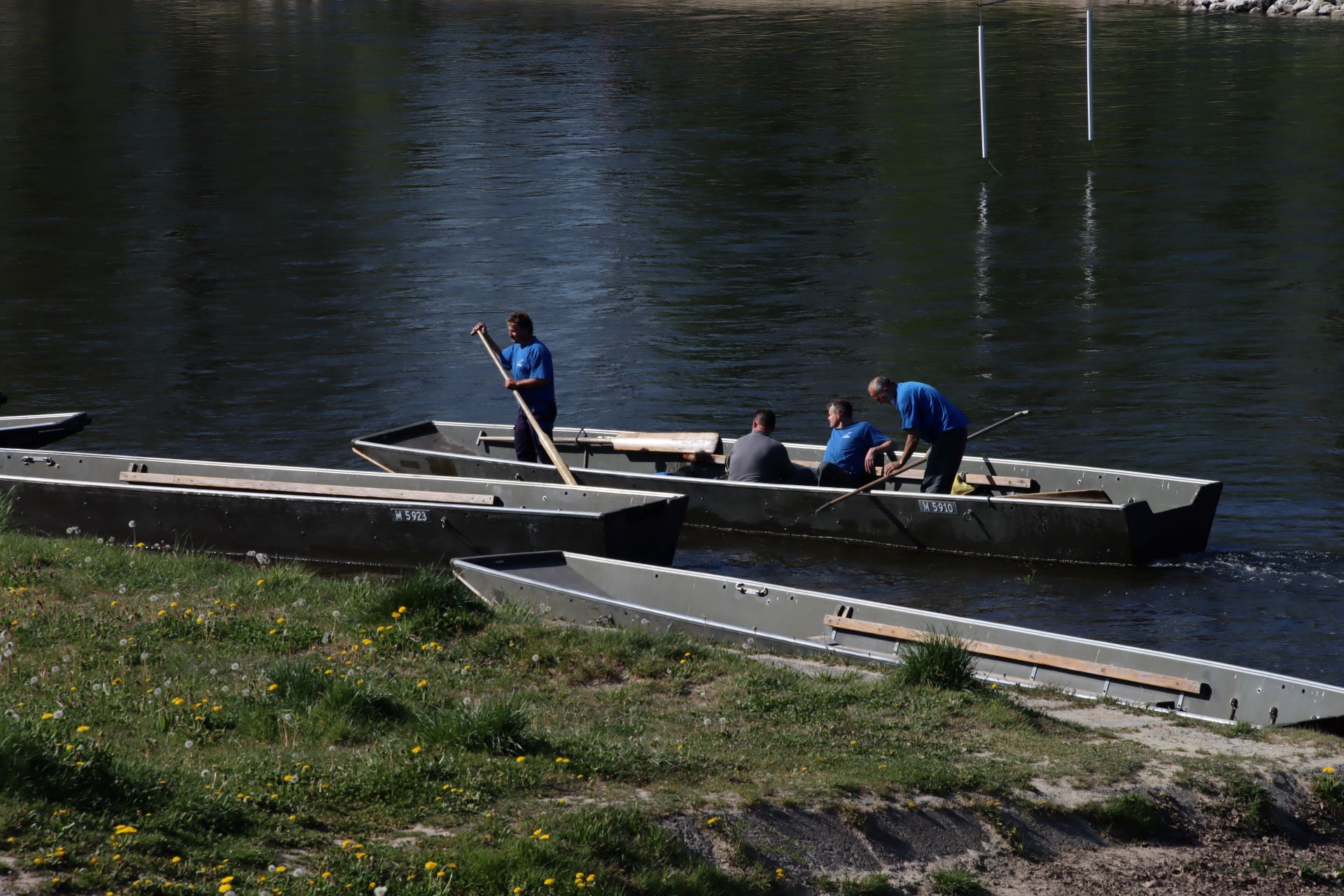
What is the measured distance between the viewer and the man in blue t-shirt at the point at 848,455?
55.5 ft

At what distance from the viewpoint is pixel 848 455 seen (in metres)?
16.9

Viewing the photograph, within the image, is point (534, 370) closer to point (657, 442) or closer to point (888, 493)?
point (657, 442)

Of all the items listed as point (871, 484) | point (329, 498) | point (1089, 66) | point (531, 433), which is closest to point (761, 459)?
point (871, 484)

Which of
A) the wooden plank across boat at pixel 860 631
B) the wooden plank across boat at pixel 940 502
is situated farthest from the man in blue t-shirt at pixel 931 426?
the wooden plank across boat at pixel 860 631

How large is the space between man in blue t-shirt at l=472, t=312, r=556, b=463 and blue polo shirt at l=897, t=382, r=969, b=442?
3993 millimetres

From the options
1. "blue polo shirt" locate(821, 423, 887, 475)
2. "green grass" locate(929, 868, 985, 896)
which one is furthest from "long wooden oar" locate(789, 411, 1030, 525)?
"green grass" locate(929, 868, 985, 896)

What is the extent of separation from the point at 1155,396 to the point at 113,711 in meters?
18.1

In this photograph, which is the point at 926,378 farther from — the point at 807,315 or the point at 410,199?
the point at 410,199

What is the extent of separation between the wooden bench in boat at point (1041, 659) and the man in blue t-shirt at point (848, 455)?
5.14m

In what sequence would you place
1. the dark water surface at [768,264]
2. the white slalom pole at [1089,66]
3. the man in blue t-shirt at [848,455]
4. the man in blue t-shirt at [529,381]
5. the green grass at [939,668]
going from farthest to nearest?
the white slalom pole at [1089,66] < the dark water surface at [768,264] < the man in blue t-shirt at [848,455] < the man in blue t-shirt at [529,381] < the green grass at [939,668]

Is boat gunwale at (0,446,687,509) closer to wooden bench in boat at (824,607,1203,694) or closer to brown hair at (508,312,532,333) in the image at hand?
brown hair at (508,312,532,333)

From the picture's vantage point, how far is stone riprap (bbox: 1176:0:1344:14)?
71000mm

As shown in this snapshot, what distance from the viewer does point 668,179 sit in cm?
4234

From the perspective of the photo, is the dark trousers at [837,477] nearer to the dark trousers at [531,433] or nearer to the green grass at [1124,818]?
the dark trousers at [531,433]
